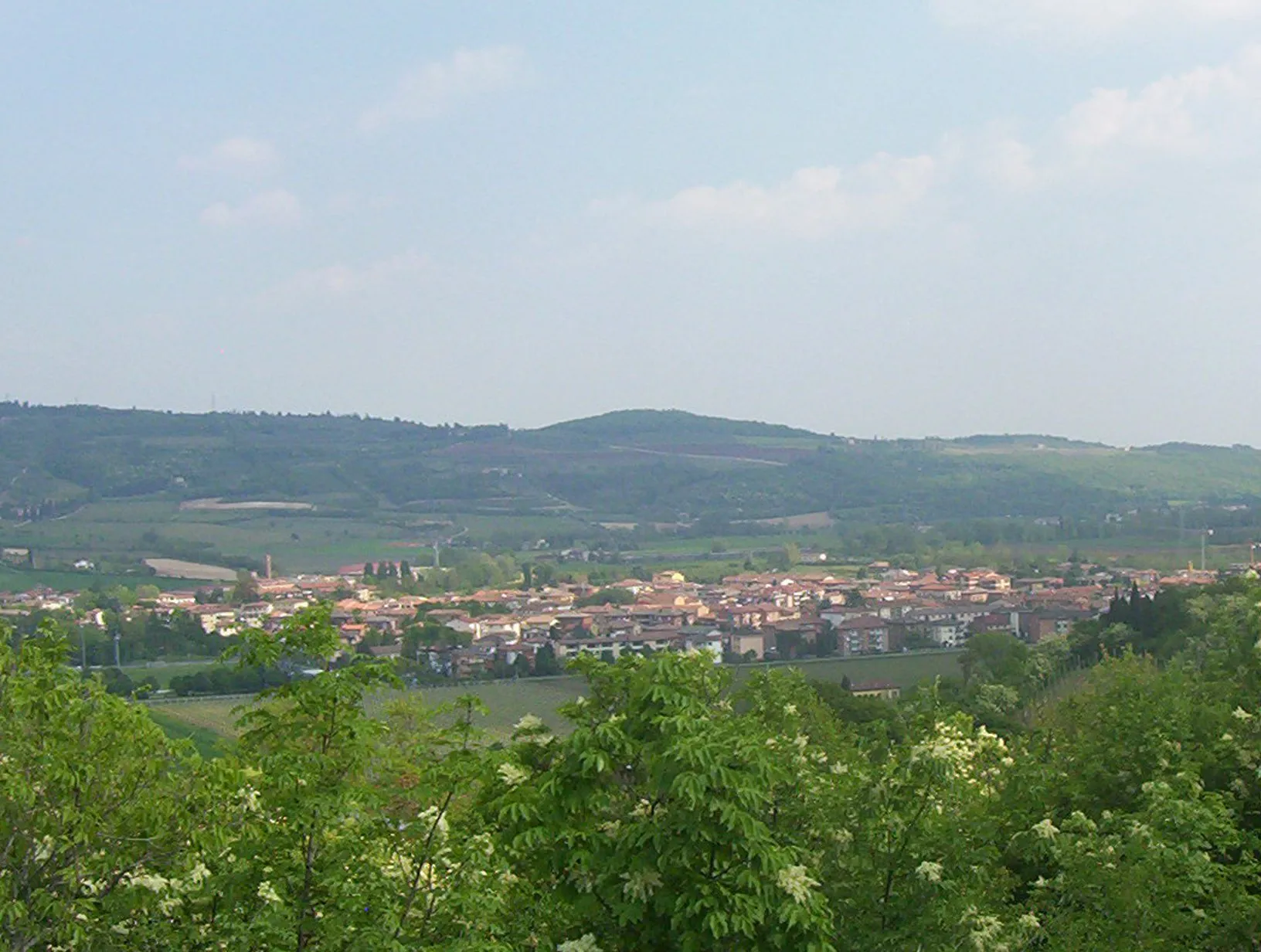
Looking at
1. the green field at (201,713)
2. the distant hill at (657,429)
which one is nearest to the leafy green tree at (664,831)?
the green field at (201,713)

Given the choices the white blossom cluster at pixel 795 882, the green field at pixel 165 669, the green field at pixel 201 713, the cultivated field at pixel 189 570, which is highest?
the white blossom cluster at pixel 795 882

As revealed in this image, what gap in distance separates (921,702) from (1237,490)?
116m

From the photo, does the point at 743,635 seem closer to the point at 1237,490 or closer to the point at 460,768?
the point at 460,768

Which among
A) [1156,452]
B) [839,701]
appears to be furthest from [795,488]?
[839,701]

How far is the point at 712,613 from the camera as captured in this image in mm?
65438

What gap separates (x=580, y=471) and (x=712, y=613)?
76989mm

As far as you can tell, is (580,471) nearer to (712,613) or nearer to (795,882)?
(712,613)

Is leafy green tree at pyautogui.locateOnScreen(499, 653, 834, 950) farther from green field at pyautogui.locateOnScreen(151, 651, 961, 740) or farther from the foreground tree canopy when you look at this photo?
green field at pyautogui.locateOnScreen(151, 651, 961, 740)

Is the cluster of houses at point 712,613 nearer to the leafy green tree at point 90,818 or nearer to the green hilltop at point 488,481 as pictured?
the green hilltop at point 488,481

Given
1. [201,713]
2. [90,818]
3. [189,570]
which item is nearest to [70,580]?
[189,570]

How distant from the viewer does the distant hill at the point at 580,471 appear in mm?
123062

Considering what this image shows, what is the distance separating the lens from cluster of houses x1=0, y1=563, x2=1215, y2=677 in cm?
5353

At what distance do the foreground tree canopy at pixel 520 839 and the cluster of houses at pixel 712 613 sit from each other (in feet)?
122

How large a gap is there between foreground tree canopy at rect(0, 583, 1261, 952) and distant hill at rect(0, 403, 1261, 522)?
10781 centimetres
